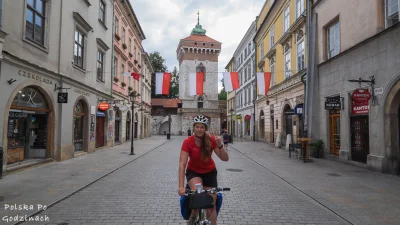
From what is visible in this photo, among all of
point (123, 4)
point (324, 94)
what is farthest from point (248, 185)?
point (123, 4)

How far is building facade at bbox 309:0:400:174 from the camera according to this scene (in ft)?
31.9

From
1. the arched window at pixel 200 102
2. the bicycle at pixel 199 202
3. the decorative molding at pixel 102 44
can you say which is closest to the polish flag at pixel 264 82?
the decorative molding at pixel 102 44

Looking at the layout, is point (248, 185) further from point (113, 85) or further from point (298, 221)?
point (113, 85)

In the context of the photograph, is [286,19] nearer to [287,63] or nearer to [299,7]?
[299,7]

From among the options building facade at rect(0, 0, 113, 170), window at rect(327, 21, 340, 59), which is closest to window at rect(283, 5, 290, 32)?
window at rect(327, 21, 340, 59)

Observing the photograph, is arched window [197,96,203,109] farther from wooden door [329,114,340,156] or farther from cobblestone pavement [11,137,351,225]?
cobblestone pavement [11,137,351,225]

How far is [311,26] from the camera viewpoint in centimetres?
1588

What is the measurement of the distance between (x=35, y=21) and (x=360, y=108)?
524 inches

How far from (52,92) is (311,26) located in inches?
546

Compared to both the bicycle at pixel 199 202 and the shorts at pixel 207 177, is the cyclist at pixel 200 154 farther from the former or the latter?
the bicycle at pixel 199 202

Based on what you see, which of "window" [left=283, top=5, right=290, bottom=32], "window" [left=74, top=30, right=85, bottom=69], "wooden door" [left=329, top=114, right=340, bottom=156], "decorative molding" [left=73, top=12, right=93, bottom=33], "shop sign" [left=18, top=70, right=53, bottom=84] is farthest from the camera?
"window" [left=283, top=5, right=290, bottom=32]

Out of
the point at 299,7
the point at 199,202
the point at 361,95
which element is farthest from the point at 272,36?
the point at 199,202

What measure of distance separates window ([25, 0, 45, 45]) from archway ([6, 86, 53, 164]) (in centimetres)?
193

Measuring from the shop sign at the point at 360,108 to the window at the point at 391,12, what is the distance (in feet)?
9.96
